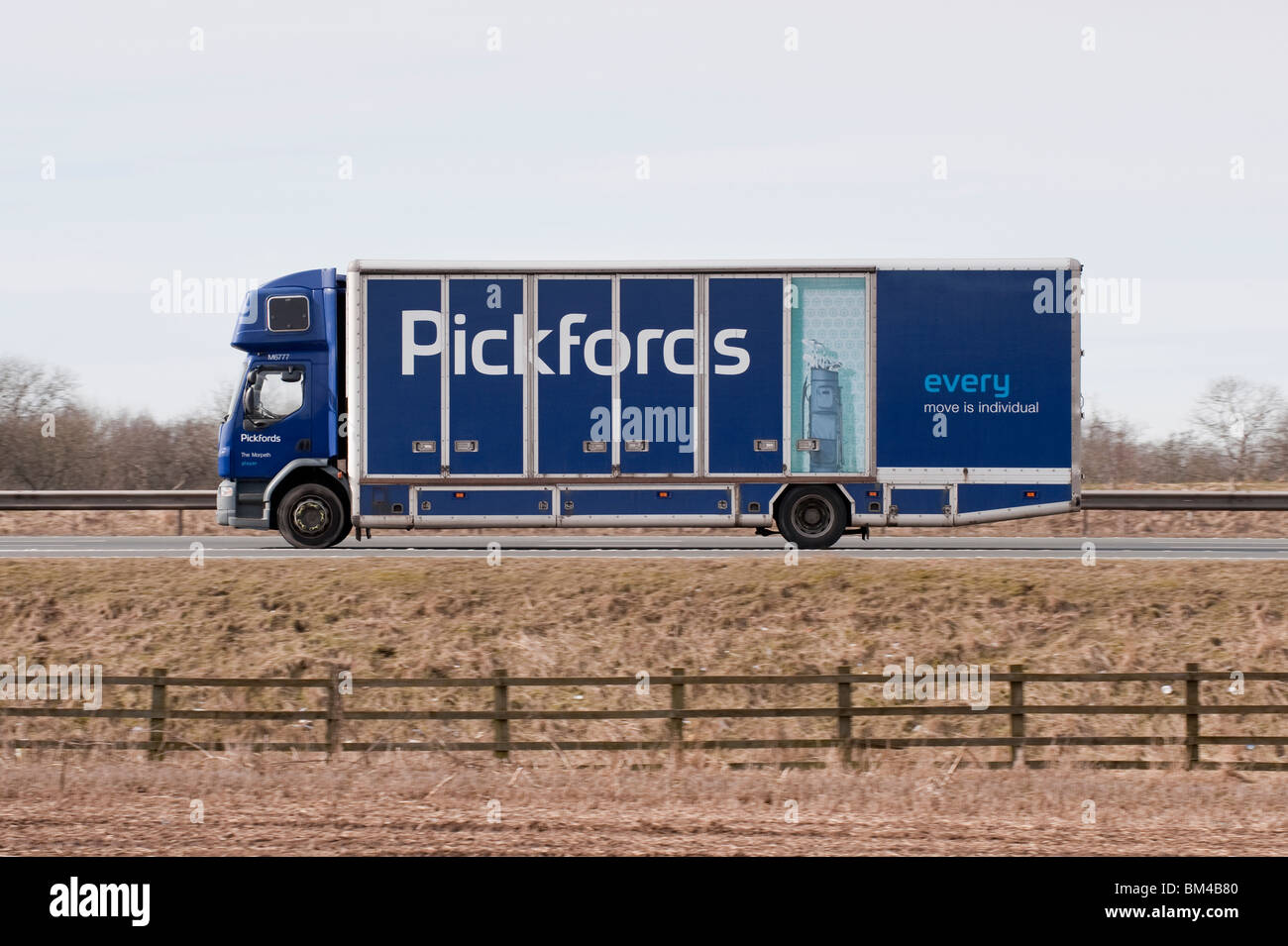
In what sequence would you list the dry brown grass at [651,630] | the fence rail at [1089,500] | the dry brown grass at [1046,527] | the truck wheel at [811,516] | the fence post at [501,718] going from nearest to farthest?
the fence post at [501,718] < the dry brown grass at [651,630] < the truck wheel at [811,516] < the fence rail at [1089,500] < the dry brown grass at [1046,527]

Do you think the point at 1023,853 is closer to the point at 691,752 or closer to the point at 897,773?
the point at 897,773

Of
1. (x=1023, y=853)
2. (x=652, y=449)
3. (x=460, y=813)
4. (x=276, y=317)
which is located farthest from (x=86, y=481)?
(x=1023, y=853)

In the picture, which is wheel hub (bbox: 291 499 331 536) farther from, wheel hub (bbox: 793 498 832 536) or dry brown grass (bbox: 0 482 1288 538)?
wheel hub (bbox: 793 498 832 536)

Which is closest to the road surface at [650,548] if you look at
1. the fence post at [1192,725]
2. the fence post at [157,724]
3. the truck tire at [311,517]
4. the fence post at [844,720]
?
the truck tire at [311,517]

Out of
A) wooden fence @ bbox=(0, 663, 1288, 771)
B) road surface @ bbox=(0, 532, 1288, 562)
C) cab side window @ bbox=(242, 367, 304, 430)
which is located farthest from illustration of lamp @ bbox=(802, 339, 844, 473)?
cab side window @ bbox=(242, 367, 304, 430)

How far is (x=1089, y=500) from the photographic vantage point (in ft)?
71.5

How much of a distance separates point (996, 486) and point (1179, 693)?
3.57m

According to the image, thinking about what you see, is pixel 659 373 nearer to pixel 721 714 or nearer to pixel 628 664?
pixel 628 664

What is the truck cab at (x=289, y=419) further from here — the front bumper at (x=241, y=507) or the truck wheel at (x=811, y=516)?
the truck wheel at (x=811, y=516)

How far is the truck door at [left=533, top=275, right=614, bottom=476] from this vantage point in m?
17.6

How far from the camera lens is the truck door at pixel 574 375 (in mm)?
17594

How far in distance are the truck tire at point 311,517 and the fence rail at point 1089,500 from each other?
15.5 ft

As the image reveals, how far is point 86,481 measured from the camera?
32750 mm

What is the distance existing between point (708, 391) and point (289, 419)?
5.90 meters
